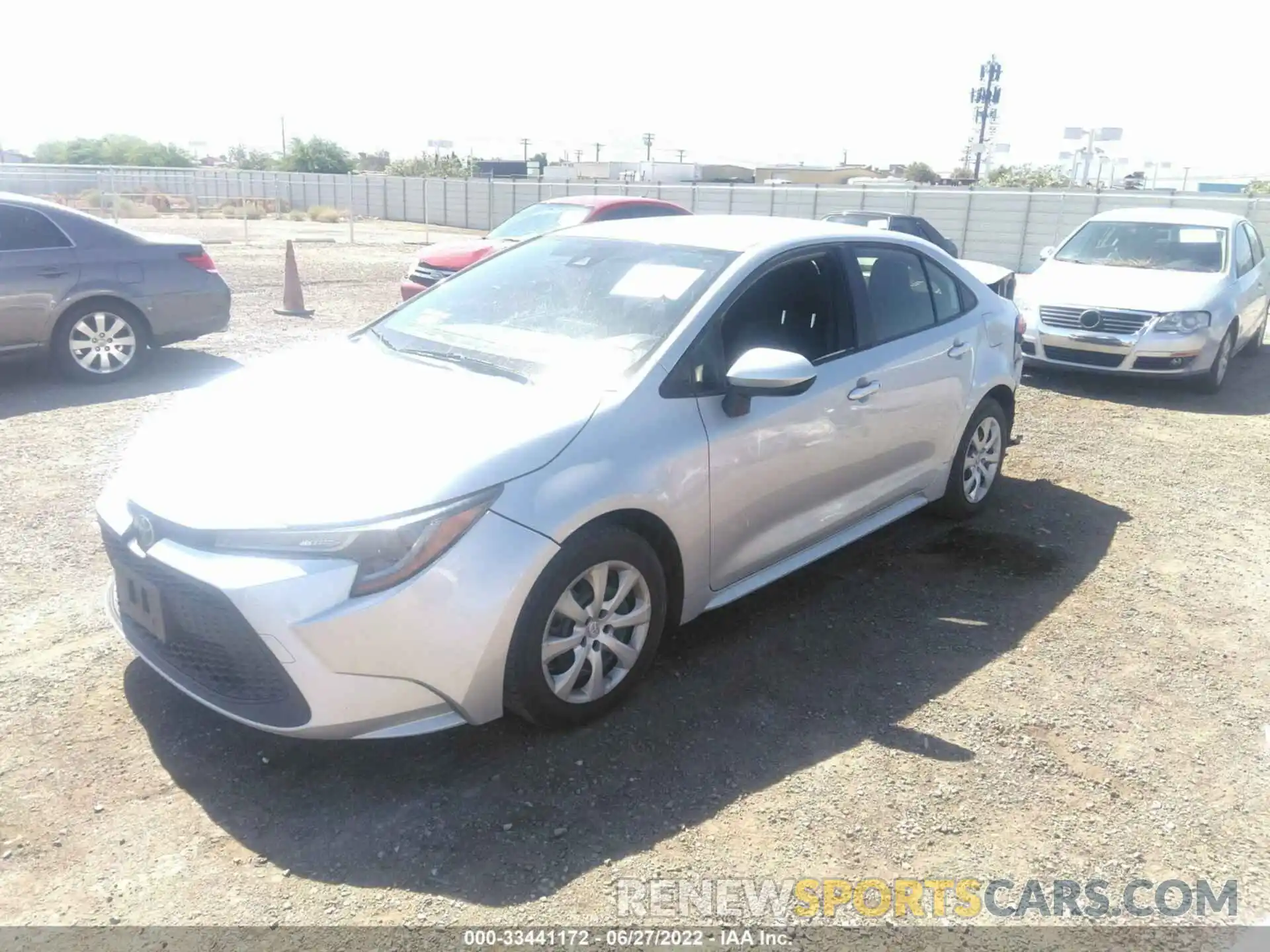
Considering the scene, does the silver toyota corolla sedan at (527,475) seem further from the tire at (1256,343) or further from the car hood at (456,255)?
the tire at (1256,343)

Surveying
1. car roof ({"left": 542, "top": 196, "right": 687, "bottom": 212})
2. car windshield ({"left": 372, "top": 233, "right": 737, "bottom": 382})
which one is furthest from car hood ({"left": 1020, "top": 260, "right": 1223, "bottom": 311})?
car windshield ({"left": 372, "top": 233, "right": 737, "bottom": 382})

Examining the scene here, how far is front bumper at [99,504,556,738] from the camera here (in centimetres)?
A: 276

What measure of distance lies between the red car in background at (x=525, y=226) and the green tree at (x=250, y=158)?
7639 centimetres

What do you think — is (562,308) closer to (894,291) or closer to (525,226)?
(894,291)

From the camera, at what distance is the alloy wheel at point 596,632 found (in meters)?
3.16

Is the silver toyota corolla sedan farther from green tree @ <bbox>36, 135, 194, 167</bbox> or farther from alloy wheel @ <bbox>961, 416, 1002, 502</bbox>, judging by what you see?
green tree @ <bbox>36, 135, 194, 167</bbox>

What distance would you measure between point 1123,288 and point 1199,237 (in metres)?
1.43

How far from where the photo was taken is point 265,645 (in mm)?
2773

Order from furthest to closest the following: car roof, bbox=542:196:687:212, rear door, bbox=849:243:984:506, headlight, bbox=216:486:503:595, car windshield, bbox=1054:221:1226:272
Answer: car roof, bbox=542:196:687:212
car windshield, bbox=1054:221:1226:272
rear door, bbox=849:243:984:506
headlight, bbox=216:486:503:595

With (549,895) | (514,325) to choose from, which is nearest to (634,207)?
(514,325)

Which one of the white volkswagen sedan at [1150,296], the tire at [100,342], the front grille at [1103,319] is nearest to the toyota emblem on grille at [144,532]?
the tire at [100,342]

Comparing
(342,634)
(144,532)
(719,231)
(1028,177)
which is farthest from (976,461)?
(1028,177)

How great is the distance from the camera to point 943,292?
5086mm

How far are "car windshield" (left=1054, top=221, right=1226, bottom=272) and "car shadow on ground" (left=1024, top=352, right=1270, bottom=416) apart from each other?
116 centimetres
